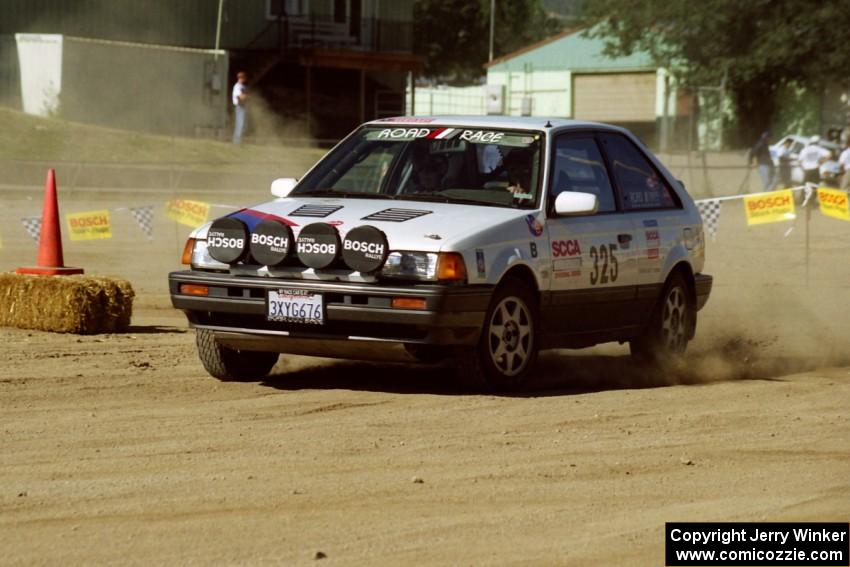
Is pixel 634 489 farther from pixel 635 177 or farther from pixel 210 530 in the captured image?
pixel 635 177

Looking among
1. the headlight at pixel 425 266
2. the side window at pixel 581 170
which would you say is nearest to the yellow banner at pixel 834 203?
the side window at pixel 581 170

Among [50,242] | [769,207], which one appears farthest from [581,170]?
[769,207]

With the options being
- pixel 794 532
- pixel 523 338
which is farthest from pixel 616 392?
pixel 794 532

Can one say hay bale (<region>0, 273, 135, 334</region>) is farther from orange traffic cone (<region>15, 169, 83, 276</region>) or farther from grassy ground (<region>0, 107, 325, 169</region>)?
grassy ground (<region>0, 107, 325, 169</region>)

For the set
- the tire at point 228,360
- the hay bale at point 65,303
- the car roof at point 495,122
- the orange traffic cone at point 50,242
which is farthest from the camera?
the orange traffic cone at point 50,242

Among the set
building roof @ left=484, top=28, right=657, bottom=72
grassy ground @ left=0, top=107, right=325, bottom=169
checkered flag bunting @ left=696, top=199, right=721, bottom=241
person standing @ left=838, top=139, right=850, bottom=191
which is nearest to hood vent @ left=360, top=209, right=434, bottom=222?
checkered flag bunting @ left=696, top=199, right=721, bottom=241

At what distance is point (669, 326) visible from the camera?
10023mm

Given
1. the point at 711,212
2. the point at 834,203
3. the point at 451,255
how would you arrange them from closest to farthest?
1. the point at 451,255
2. the point at 834,203
3. the point at 711,212

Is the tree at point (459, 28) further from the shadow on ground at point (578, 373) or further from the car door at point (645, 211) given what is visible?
the car door at point (645, 211)

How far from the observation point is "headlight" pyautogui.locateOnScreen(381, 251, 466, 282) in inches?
313

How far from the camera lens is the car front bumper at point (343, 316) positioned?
7930mm

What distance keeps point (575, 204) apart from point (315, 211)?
144 centimetres

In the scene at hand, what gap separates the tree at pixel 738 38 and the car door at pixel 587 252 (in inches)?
1349

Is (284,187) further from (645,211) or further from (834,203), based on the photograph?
(834,203)
